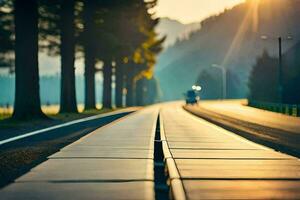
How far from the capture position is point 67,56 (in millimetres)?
42406

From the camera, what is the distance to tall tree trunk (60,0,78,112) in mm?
41781

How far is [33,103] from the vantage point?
30.9m

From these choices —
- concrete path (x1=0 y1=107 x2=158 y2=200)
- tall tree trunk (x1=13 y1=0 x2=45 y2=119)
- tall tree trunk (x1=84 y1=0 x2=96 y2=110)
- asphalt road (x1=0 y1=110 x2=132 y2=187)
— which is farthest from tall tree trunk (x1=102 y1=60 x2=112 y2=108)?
concrete path (x1=0 y1=107 x2=158 y2=200)

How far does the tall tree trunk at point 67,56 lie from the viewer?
41781 millimetres

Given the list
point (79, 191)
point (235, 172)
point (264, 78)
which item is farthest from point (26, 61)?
point (264, 78)

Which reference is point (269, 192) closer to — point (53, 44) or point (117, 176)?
point (117, 176)

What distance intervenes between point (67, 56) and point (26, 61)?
11654 millimetres

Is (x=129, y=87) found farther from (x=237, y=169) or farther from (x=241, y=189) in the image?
(x=241, y=189)

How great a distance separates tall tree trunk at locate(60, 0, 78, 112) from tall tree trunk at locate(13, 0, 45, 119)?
10.3 metres

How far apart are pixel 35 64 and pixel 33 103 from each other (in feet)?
6.55

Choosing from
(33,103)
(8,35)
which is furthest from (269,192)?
(8,35)

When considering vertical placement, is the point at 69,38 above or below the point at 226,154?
above

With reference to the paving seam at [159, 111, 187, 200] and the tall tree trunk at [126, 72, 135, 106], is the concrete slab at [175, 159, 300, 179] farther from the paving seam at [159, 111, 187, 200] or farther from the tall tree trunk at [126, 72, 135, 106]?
the tall tree trunk at [126, 72, 135, 106]

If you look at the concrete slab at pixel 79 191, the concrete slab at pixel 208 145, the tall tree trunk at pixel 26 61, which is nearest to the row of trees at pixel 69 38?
the tall tree trunk at pixel 26 61
